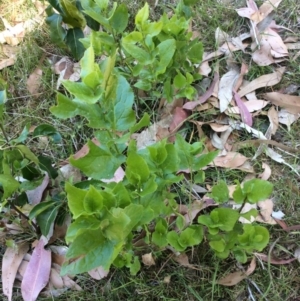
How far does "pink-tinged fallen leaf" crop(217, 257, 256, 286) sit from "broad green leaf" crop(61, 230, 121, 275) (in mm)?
447

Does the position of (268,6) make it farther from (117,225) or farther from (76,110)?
(117,225)

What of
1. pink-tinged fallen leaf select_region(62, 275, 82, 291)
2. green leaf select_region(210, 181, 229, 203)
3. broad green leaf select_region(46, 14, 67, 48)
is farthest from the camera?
broad green leaf select_region(46, 14, 67, 48)

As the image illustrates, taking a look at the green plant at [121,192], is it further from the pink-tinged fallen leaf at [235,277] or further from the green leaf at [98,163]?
the pink-tinged fallen leaf at [235,277]

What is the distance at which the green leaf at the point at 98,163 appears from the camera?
1.12 m

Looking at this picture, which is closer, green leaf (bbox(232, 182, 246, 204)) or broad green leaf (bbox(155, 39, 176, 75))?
green leaf (bbox(232, 182, 246, 204))

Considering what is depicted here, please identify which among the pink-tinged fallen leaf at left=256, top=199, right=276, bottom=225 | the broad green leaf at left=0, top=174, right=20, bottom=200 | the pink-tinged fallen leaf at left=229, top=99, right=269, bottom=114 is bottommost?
the pink-tinged fallen leaf at left=256, top=199, right=276, bottom=225

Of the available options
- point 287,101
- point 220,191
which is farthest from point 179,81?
point 220,191

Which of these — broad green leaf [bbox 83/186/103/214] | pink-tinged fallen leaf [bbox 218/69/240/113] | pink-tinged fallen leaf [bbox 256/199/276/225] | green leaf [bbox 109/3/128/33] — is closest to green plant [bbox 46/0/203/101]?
green leaf [bbox 109/3/128/33]

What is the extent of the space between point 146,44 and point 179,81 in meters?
0.19

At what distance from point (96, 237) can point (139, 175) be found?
0.17m

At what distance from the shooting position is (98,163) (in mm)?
1145

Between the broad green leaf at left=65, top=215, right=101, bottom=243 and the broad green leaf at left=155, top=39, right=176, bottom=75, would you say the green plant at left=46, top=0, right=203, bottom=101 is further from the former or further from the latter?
the broad green leaf at left=65, top=215, right=101, bottom=243

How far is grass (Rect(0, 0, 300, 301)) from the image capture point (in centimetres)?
137

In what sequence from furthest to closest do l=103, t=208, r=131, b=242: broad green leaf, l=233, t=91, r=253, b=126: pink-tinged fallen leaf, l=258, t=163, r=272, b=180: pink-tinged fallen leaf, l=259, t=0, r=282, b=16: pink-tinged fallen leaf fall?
1. l=259, t=0, r=282, b=16: pink-tinged fallen leaf
2. l=233, t=91, r=253, b=126: pink-tinged fallen leaf
3. l=258, t=163, r=272, b=180: pink-tinged fallen leaf
4. l=103, t=208, r=131, b=242: broad green leaf
